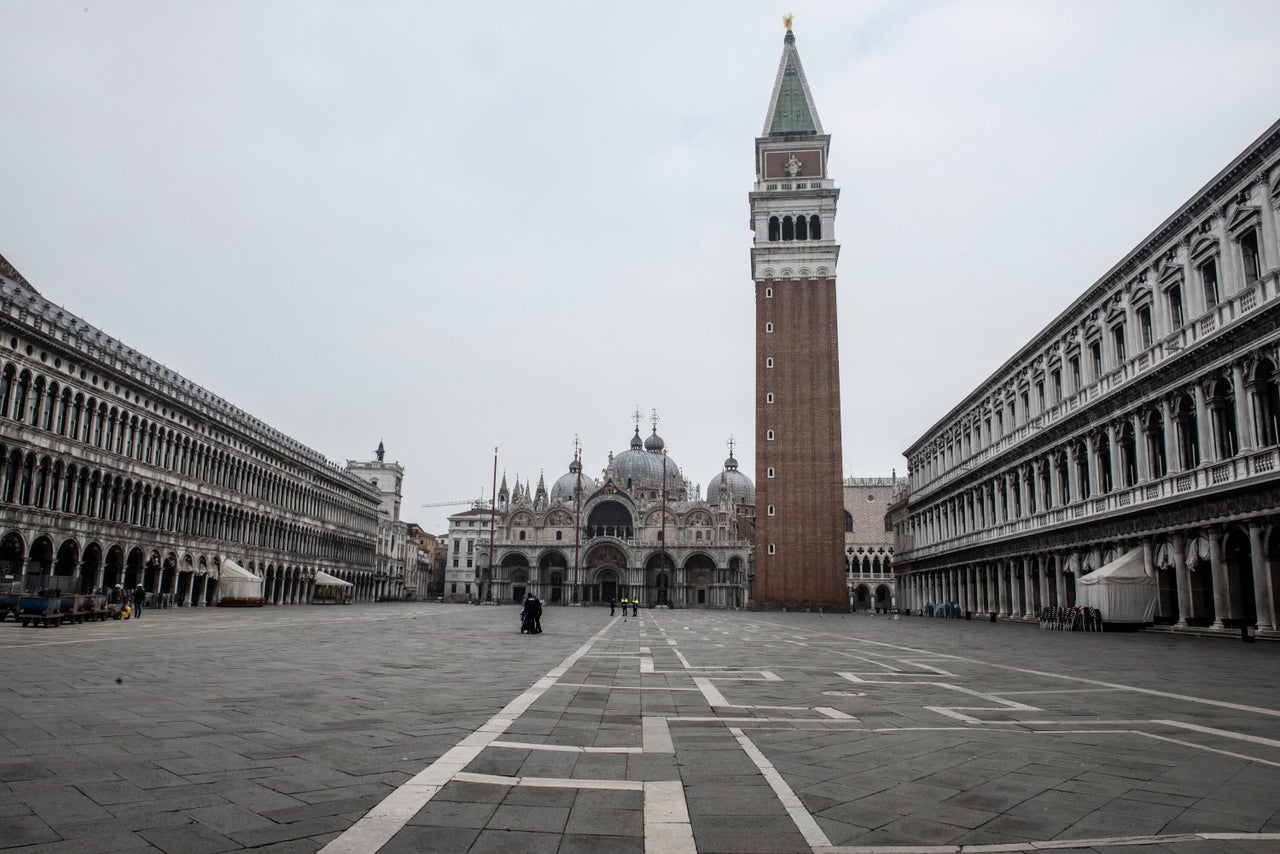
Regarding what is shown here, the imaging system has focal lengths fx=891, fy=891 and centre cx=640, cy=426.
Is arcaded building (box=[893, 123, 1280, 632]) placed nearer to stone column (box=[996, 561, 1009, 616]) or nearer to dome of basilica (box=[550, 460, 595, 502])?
stone column (box=[996, 561, 1009, 616])

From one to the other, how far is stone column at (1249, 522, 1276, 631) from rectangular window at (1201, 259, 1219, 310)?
255 inches

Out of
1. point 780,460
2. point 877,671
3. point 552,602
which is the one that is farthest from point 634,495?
point 877,671

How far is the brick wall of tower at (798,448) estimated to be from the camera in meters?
62.7

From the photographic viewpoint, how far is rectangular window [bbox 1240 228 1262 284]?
22.6 m

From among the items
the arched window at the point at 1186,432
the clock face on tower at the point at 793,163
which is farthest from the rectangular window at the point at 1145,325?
the clock face on tower at the point at 793,163

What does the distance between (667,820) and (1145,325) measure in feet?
95.2

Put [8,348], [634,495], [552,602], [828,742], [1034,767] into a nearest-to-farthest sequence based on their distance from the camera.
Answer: [1034,767]
[828,742]
[8,348]
[552,602]
[634,495]

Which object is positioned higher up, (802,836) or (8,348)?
(8,348)

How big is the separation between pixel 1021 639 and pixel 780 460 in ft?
131

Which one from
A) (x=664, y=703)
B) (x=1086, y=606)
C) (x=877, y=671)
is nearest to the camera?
(x=664, y=703)

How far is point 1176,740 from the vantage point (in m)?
7.59

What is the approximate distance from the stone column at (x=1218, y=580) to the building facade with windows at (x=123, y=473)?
31.0 metres

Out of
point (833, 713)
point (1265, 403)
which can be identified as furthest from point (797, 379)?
point (833, 713)

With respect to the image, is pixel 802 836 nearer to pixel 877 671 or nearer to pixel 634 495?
pixel 877 671
